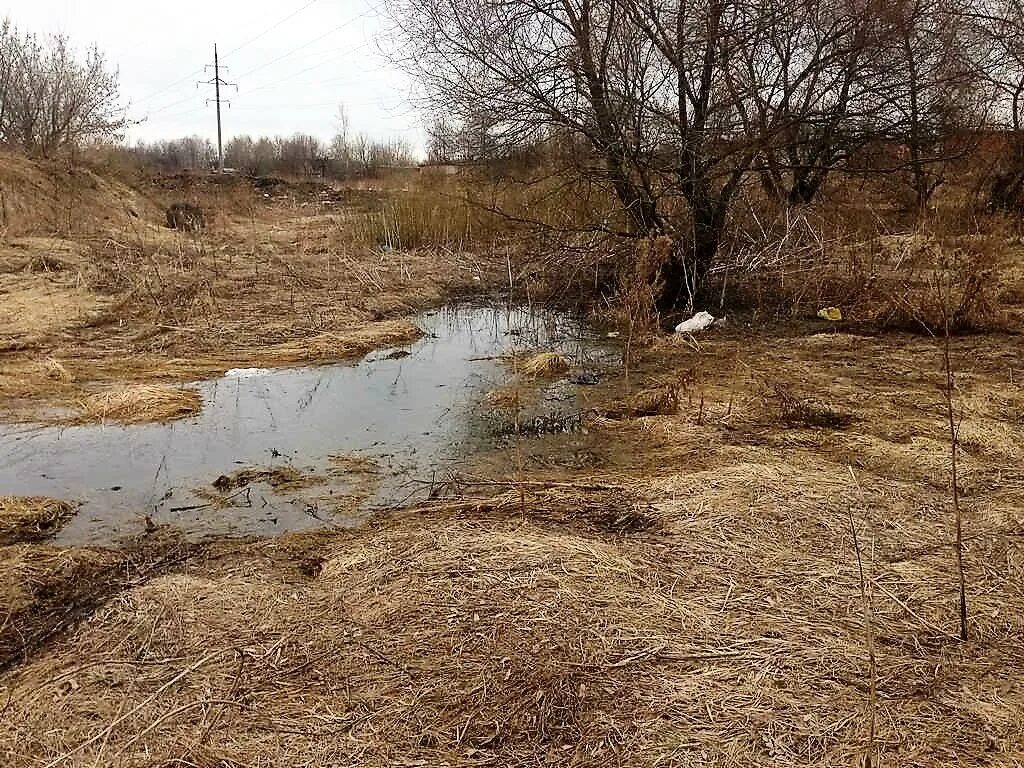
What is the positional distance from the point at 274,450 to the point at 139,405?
1.39 metres

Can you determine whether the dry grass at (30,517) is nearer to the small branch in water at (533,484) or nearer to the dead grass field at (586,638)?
the dead grass field at (586,638)

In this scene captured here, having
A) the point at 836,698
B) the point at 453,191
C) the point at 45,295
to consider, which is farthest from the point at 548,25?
the point at 836,698

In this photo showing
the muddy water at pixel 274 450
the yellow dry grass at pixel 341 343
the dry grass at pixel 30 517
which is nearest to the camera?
the dry grass at pixel 30 517

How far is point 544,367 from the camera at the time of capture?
6.80m

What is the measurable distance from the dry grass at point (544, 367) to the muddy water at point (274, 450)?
273mm

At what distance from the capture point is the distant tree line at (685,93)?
830 centimetres

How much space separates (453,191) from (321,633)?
12360 mm

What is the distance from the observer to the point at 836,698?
2.47 meters

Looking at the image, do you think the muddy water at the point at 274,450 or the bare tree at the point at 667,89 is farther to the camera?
the bare tree at the point at 667,89

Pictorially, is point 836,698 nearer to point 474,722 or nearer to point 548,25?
point 474,722

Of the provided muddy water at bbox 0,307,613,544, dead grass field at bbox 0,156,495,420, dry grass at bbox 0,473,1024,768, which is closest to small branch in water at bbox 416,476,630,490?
muddy water at bbox 0,307,613,544

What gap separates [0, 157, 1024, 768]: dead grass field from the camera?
231 cm

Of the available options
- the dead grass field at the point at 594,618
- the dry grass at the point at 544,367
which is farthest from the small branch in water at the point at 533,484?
the dry grass at the point at 544,367

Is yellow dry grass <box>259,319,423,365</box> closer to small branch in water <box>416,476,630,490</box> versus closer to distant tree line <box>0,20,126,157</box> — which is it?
small branch in water <box>416,476,630,490</box>
